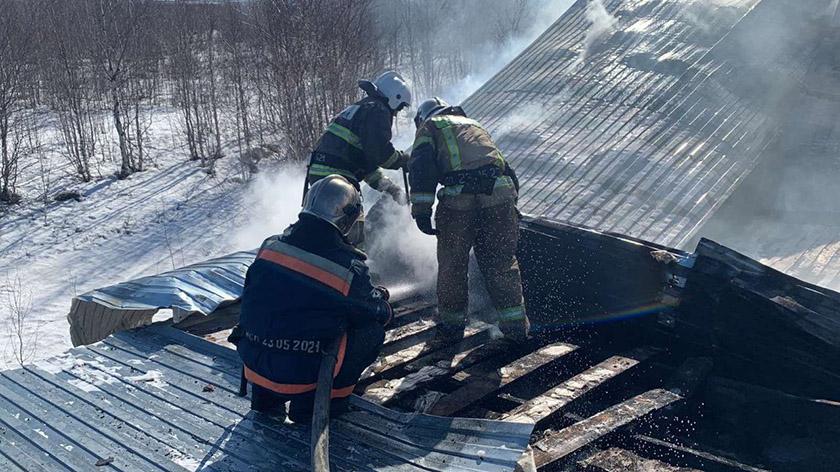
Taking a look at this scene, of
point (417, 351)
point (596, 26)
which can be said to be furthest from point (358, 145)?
point (596, 26)

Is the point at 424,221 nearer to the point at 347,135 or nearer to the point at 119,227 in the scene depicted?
the point at 347,135

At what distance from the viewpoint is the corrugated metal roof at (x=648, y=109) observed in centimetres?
816

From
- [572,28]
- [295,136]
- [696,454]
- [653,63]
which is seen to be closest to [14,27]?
[295,136]

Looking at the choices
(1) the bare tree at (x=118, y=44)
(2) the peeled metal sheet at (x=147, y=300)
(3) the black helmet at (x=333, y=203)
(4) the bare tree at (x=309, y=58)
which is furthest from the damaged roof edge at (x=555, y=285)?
(1) the bare tree at (x=118, y=44)

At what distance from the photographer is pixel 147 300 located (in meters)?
4.93

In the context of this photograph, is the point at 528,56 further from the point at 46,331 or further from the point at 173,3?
the point at 173,3

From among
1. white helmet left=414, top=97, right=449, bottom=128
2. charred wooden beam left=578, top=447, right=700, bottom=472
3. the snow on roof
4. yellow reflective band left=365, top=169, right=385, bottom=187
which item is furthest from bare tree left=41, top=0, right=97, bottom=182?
charred wooden beam left=578, top=447, right=700, bottom=472

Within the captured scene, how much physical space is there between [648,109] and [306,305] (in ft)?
24.4

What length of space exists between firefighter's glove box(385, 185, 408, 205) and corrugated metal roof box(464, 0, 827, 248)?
2.90 meters

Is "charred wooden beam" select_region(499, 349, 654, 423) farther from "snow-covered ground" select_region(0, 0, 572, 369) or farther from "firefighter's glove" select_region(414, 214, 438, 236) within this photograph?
"snow-covered ground" select_region(0, 0, 572, 369)

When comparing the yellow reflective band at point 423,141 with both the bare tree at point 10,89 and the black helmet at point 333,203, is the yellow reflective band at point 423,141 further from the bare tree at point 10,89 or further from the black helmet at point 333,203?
the bare tree at point 10,89

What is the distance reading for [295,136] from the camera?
12.7m

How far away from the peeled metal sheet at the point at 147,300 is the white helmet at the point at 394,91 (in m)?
1.90

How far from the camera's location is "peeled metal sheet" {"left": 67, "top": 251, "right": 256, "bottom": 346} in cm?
491
